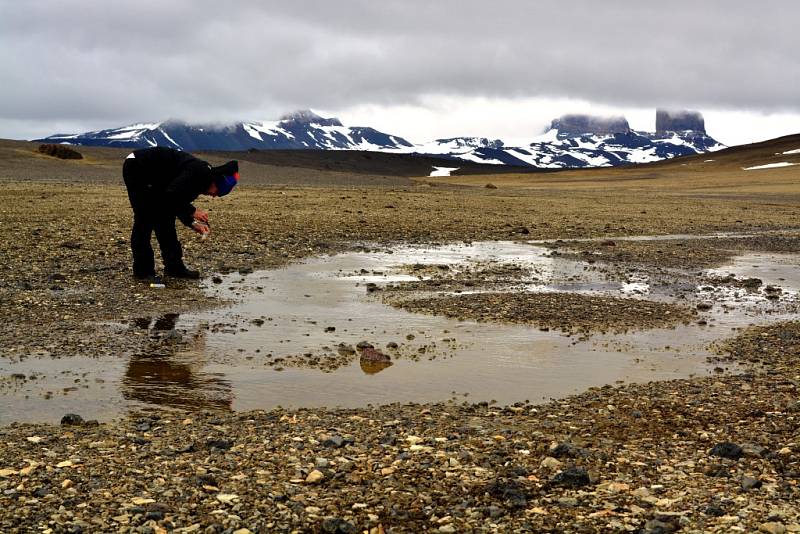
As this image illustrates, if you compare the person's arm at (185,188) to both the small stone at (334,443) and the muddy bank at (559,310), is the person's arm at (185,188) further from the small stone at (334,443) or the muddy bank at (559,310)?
the small stone at (334,443)

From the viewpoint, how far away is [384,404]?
320 inches

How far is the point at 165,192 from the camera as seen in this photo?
1434 cm

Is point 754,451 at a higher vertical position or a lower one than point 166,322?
lower

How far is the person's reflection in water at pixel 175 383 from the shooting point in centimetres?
805

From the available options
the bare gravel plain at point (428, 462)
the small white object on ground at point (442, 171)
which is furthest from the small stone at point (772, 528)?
the small white object on ground at point (442, 171)

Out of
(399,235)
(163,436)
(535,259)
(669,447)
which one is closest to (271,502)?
(163,436)

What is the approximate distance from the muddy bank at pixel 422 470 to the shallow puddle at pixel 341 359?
689 millimetres

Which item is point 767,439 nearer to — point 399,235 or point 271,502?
point 271,502

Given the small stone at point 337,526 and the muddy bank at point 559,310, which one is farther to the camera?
the muddy bank at point 559,310

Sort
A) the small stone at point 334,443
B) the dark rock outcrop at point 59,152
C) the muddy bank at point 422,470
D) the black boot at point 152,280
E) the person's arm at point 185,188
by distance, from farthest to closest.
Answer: the dark rock outcrop at point 59,152
the person's arm at point 185,188
the black boot at point 152,280
the small stone at point 334,443
the muddy bank at point 422,470

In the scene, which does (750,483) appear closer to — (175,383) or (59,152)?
(175,383)

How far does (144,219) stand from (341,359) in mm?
6174

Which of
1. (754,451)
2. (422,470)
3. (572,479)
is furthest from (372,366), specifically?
(754,451)

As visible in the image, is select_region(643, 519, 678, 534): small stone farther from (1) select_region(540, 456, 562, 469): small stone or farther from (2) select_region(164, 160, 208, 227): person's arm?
(2) select_region(164, 160, 208, 227): person's arm
